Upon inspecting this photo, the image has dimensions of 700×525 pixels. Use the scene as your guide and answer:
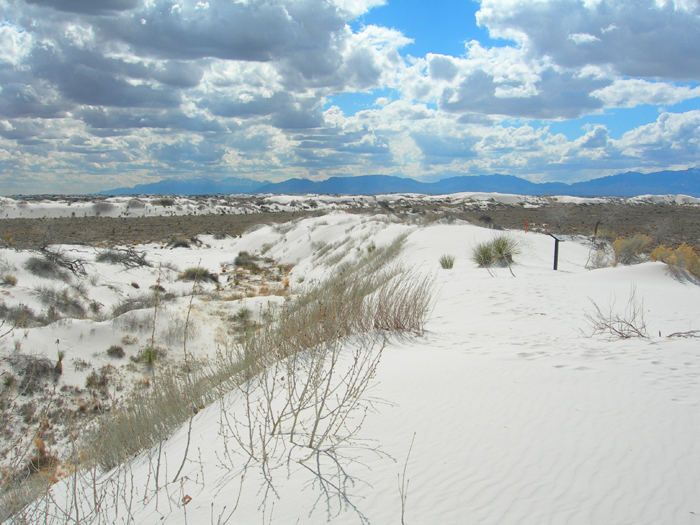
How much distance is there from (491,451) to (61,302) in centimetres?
1000

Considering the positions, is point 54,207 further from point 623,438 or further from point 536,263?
point 623,438

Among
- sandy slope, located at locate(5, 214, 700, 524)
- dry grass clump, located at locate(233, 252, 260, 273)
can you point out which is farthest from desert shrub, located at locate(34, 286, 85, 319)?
dry grass clump, located at locate(233, 252, 260, 273)

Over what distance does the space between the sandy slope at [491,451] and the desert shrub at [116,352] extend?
4.20 metres

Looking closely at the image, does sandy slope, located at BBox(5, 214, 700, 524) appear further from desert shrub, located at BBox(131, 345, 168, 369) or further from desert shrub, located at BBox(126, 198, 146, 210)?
desert shrub, located at BBox(126, 198, 146, 210)

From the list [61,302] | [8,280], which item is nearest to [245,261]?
[61,302]

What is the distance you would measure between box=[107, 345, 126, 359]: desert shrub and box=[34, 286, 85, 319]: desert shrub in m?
2.65

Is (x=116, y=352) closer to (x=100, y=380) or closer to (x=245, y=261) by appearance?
(x=100, y=380)

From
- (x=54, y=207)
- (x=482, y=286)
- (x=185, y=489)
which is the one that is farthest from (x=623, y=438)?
(x=54, y=207)

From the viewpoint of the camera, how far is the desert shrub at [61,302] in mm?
9055

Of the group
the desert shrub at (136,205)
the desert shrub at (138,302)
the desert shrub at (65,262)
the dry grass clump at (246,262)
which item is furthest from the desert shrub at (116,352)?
the desert shrub at (136,205)

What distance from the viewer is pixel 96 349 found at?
707cm

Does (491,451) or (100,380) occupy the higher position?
(491,451)

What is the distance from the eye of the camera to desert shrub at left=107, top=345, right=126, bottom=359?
23.2ft

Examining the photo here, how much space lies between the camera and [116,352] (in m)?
7.13
